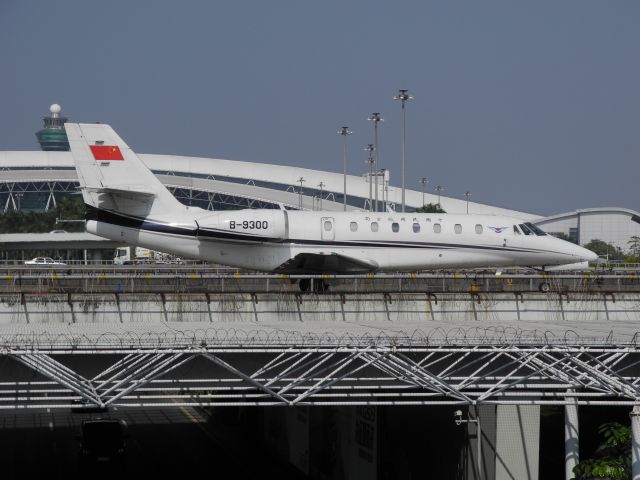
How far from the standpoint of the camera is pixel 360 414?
37.8m

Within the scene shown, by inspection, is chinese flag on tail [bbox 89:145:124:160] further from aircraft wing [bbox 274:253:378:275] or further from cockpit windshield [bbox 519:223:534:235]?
cockpit windshield [bbox 519:223:534:235]

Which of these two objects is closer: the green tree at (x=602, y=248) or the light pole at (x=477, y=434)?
the light pole at (x=477, y=434)

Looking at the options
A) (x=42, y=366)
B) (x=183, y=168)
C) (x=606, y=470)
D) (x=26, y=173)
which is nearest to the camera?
(x=42, y=366)

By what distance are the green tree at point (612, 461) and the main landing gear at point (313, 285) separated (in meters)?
15.8

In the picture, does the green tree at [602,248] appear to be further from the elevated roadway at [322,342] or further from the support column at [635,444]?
the support column at [635,444]


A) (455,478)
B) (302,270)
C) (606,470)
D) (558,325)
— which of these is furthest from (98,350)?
(302,270)

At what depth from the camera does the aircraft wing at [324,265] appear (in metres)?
42.8

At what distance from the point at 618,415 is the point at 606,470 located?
10.1 m

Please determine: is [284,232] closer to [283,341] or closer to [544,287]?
[544,287]

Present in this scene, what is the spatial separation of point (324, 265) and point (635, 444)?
19996mm

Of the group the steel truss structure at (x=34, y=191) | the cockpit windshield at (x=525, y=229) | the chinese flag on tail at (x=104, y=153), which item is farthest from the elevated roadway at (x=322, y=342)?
the steel truss structure at (x=34, y=191)

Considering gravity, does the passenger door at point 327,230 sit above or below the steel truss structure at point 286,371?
above

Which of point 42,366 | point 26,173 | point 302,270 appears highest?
point 26,173

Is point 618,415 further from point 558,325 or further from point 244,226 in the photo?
point 244,226
